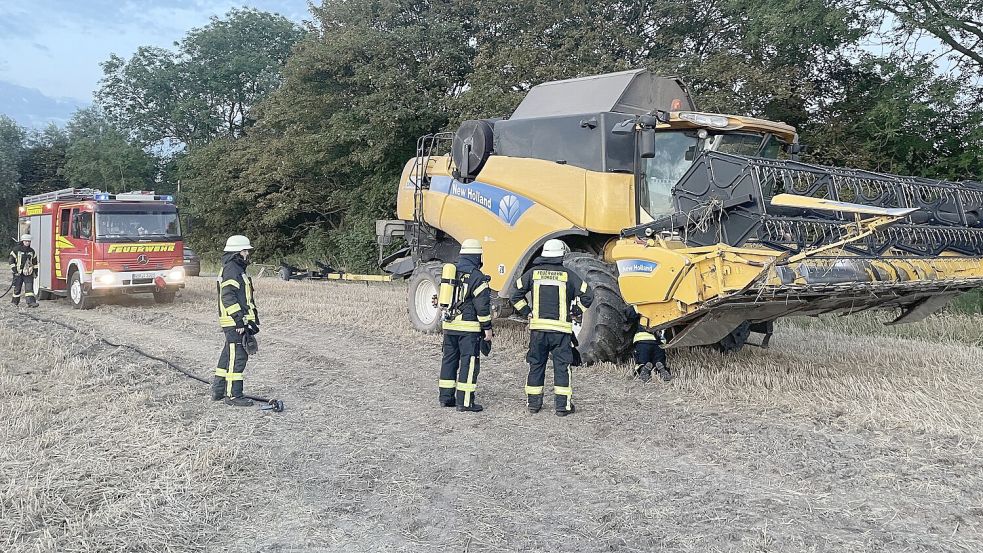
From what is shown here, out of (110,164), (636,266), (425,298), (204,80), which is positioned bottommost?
(425,298)

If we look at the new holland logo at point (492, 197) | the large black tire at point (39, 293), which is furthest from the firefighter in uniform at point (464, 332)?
the large black tire at point (39, 293)

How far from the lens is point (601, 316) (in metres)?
7.17

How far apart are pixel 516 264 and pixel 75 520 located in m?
5.46

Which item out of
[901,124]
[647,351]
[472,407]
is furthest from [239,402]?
[901,124]

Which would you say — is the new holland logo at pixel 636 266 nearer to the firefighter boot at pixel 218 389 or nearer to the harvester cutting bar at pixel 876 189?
the harvester cutting bar at pixel 876 189

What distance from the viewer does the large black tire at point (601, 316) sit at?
717 cm

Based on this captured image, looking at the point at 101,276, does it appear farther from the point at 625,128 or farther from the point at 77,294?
the point at 625,128

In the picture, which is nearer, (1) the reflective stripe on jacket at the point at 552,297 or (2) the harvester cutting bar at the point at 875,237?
(1) the reflective stripe on jacket at the point at 552,297

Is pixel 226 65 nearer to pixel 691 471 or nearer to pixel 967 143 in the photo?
pixel 967 143

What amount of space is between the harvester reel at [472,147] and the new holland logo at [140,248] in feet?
23.2

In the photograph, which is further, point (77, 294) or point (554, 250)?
point (77, 294)

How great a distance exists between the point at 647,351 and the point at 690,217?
57.4 inches

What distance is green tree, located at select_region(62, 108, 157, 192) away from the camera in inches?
1457

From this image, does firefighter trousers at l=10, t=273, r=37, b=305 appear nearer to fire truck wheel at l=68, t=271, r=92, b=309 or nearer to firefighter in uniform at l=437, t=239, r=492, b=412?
fire truck wheel at l=68, t=271, r=92, b=309
